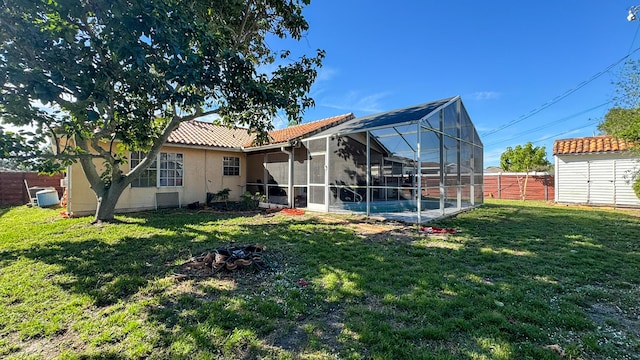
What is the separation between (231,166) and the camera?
A: 41.2ft

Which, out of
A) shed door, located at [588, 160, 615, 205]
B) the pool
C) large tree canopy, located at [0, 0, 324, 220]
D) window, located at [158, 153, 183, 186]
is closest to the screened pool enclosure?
the pool

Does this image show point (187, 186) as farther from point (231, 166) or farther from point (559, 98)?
point (559, 98)

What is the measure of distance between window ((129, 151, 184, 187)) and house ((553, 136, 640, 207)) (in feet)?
57.3

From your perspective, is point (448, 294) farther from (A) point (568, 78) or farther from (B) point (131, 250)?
(A) point (568, 78)

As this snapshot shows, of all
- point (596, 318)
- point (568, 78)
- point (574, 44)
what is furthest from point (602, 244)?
point (568, 78)

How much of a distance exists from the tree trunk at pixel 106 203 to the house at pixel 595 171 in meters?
18.4

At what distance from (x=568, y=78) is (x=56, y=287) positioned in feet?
78.3

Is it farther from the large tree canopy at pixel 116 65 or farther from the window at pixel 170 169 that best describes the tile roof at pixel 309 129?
the window at pixel 170 169

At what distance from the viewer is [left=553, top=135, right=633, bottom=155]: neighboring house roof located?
466 inches

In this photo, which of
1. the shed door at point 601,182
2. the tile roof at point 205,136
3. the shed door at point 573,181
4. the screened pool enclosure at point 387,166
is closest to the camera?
the screened pool enclosure at point 387,166

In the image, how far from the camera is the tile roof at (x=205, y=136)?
1098 centimetres

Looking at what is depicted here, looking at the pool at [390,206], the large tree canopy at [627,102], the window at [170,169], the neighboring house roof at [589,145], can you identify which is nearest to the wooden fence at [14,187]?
the window at [170,169]

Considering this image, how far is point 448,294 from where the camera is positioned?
320 cm

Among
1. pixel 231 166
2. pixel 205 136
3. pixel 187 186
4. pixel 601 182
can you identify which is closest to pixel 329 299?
pixel 187 186
